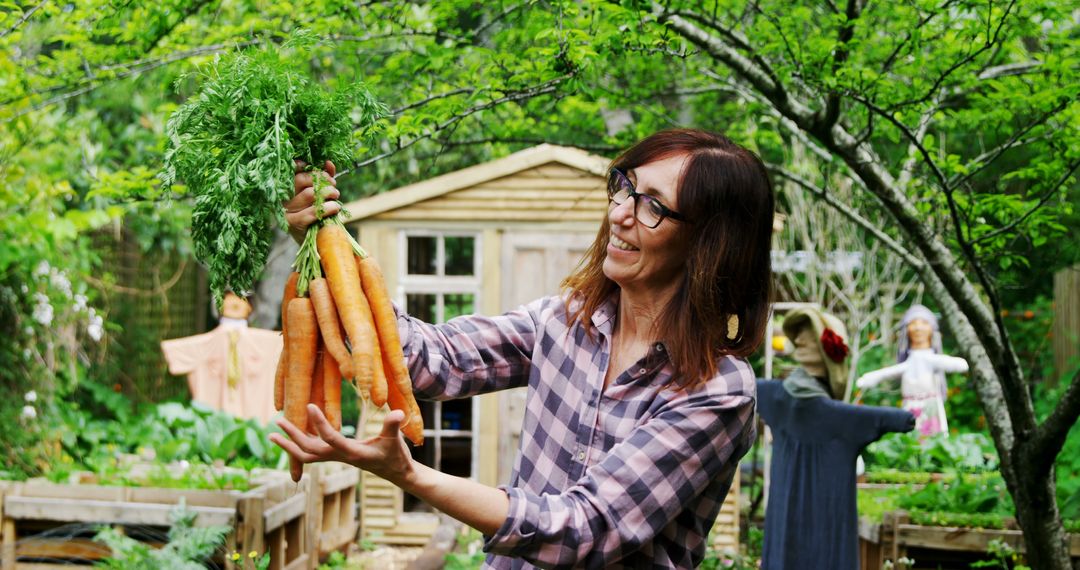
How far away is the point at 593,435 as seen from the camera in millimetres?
1944

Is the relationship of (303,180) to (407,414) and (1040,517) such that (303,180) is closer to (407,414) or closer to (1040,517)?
(407,414)

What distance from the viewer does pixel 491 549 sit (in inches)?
65.9

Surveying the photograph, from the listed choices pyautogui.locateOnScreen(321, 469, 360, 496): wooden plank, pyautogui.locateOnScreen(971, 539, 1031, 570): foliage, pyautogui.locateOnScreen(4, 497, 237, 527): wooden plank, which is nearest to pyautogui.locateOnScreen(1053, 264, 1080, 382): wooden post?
pyautogui.locateOnScreen(971, 539, 1031, 570): foliage

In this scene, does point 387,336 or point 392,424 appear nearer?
point 392,424

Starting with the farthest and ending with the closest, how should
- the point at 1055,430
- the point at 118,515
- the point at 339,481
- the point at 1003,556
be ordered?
the point at 339,481, the point at 118,515, the point at 1003,556, the point at 1055,430

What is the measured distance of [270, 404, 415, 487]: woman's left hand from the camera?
1.53 m

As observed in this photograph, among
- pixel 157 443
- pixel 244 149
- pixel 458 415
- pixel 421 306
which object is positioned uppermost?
pixel 421 306

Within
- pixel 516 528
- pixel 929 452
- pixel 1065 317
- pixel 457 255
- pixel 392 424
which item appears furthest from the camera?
pixel 1065 317

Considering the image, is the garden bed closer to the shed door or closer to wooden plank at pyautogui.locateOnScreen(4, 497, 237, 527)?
wooden plank at pyautogui.locateOnScreen(4, 497, 237, 527)

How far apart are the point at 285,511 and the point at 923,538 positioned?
302cm

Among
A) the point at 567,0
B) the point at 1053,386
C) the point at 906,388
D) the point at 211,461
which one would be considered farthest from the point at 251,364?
the point at 1053,386

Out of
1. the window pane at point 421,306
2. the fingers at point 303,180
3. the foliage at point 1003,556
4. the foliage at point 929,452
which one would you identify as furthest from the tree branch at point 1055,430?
the window pane at point 421,306

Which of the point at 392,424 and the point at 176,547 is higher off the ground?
the point at 392,424

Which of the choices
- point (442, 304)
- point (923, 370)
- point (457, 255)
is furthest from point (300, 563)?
point (923, 370)
